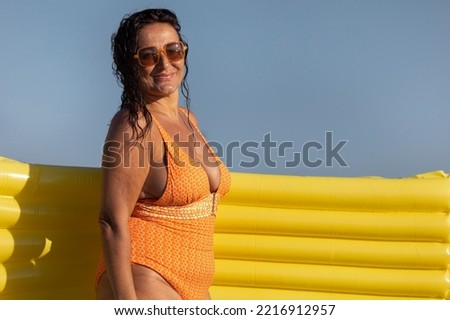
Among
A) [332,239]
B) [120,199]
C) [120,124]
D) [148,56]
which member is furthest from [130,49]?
[332,239]

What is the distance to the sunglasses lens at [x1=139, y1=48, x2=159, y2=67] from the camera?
7.80 feet

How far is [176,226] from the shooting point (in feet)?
7.70

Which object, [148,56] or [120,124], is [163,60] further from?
[120,124]

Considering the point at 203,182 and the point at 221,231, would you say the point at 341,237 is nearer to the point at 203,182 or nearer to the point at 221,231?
the point at 221,231

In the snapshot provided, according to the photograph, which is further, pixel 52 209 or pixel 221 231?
pixel 221 231

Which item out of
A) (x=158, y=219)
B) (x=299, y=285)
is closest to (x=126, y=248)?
(x=158, y=219)

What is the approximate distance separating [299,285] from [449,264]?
68 centimetres

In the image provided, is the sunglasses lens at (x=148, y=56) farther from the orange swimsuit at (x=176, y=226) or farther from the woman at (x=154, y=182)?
the orange swimsuit at (x=176, y=226)

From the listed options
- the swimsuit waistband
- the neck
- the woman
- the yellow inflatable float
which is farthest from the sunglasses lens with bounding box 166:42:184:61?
the yellow inflatable float

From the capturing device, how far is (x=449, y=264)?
9.37 feet

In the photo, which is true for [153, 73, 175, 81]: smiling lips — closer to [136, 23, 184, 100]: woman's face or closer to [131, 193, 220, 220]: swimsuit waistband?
[136, 23, 184, 100]: woman's face

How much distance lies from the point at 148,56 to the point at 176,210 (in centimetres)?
58

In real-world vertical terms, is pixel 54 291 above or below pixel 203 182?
below
